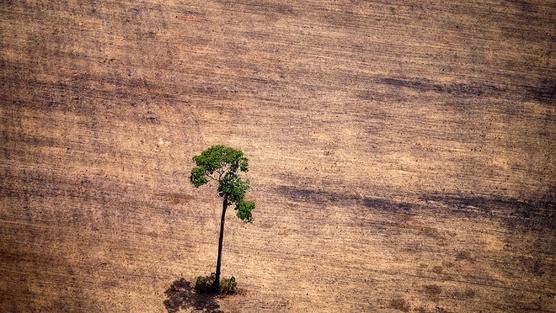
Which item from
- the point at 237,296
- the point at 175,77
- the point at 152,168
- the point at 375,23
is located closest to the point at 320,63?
the point at 375,23

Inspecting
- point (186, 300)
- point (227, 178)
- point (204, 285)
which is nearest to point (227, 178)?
point (227, 178)

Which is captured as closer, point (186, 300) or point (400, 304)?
point (186, 300)

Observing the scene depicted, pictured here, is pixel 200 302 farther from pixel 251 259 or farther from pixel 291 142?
pixel 291 142

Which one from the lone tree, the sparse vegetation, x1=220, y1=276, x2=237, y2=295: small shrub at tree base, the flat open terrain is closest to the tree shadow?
the flat open terrain

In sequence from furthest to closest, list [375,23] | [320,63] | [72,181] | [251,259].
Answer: [375,23], [320,63], [72,181], [251,259]

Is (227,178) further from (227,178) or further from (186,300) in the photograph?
(186,300)

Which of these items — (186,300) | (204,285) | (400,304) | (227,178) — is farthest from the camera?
(400,304)

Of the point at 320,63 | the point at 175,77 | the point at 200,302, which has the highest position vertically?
the point at 320,63
